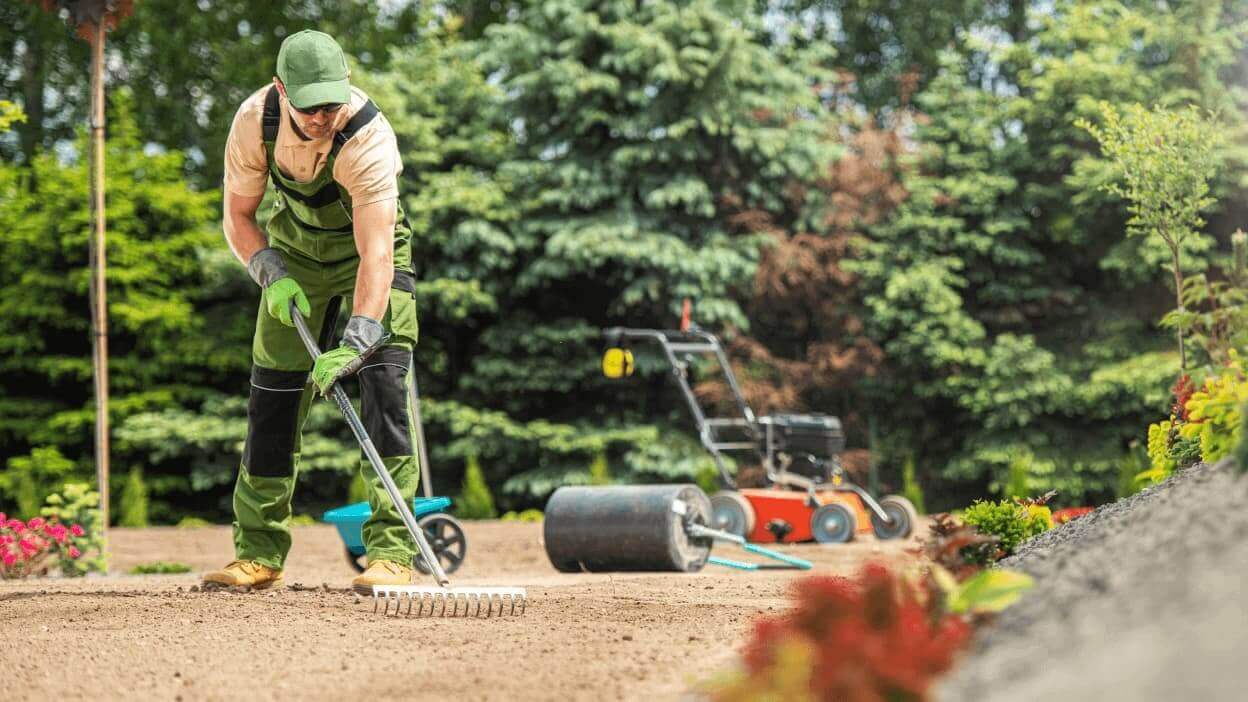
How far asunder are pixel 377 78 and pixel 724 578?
8804 millimetres

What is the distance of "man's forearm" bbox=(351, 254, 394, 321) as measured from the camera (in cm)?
452

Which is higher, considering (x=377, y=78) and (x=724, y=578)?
(x=377, y=78)

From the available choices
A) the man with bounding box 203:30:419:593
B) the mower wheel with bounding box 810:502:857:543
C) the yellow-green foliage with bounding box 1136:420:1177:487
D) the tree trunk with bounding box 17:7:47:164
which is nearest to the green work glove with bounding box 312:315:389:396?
the man with bounding box 203:30:419:593

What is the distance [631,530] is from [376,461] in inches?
77.9

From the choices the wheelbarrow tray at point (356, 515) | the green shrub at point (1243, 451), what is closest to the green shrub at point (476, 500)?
the wheelbarrow tray at point (356, 515)

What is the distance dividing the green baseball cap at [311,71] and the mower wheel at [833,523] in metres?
5.47

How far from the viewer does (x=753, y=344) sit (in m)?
13.5

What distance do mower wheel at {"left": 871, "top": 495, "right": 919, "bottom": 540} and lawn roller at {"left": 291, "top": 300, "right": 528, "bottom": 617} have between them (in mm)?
5496

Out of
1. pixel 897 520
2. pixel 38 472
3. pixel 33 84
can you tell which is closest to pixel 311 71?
pixel 897 520

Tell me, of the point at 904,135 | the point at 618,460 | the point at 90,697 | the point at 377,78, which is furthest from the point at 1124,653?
the point at 904,135

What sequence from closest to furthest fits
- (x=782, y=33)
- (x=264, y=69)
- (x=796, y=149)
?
(x=796, y=149), (x=264, y=69), (x=782, y=33)

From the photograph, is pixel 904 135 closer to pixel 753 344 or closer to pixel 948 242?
pixel 948 242

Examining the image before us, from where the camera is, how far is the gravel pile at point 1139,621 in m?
1.65

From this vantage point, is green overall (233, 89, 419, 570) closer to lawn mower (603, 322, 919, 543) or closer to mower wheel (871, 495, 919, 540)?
lawn mower (603, 322, 919, 543)
